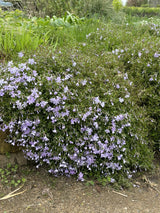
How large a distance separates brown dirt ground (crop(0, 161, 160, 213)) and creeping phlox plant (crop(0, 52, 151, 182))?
0.13m

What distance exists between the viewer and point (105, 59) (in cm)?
303

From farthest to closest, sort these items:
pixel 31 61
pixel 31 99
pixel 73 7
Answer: pixel 73 7, pixel 31 61, pixel 31 99

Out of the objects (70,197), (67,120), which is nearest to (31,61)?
(67,120)

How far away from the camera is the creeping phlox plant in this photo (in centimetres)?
211

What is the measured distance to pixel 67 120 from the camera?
6.89 feet

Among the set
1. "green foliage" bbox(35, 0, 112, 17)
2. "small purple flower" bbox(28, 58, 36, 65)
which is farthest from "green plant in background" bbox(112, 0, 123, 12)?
"small purple flower" bbox(28, 58, 36, 65)

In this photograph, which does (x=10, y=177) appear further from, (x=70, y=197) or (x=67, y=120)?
(x=67, y=120)

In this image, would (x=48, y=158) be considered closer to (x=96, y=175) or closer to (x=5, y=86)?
(x=96, y=175)

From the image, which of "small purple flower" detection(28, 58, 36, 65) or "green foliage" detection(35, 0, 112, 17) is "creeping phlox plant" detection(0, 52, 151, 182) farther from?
"green foliage" detection(35, 0, 112, 17)

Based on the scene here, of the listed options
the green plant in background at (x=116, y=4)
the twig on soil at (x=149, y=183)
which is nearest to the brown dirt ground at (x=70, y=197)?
the twig on soil at (x=149, y=183)

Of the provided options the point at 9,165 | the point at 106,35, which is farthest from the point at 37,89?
the point at 106,35

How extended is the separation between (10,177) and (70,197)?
0.65 m

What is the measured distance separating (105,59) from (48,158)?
1.51 metres

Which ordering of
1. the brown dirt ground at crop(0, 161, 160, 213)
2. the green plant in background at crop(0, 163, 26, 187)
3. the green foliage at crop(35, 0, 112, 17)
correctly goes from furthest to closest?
1. the green foliage at crop(35, 0, 112, 17)
2. the green plant in background at crop(0, 163, 26, 187)
3. the brown dirt ground at crop(0, 161, 160, 213)
